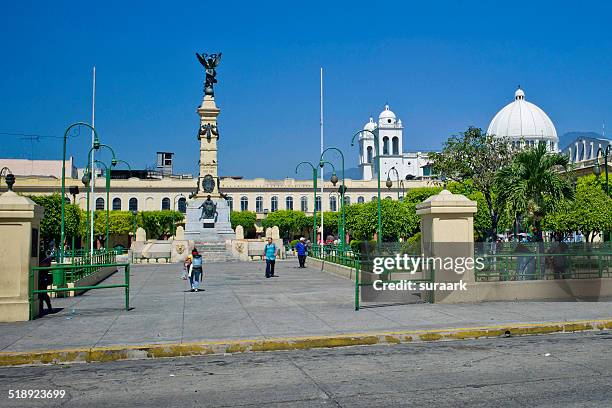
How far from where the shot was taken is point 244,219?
104m

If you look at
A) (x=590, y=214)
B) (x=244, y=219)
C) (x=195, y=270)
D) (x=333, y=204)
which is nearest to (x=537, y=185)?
(x=195, y=270)

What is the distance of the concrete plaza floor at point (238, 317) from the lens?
1152cm

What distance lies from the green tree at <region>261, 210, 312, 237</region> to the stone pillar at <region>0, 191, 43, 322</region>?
3438 inches

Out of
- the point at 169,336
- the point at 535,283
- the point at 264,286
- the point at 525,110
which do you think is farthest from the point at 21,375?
the point at 525,110

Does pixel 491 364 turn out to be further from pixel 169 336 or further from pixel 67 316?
pixel 67 316

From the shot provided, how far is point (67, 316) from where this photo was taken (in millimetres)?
14461

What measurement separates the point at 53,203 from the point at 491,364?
5978 centimetres

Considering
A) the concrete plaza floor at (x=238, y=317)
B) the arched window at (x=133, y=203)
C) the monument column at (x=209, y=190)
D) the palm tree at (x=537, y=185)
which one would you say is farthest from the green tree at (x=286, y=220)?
the concrete plaza floor at (x=238, y=317)

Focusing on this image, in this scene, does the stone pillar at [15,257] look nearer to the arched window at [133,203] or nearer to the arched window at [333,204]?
the arched window at [133,203]

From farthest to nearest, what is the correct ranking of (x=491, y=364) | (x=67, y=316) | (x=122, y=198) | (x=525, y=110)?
(x=525, y=110) → (x=122, y=198) → (x=67, y=316) → (x=491, y=364)

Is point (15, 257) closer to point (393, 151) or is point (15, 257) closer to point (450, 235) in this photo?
point (450, 235)

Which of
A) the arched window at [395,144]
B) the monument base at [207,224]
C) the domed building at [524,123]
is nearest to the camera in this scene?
the monument base at [207,224]

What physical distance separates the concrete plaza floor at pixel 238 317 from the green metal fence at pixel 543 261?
32.3 inches

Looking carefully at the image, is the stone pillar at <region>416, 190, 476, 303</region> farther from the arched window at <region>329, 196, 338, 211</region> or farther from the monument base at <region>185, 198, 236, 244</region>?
the arched window at <region>329, 196, 338, 211</region>
